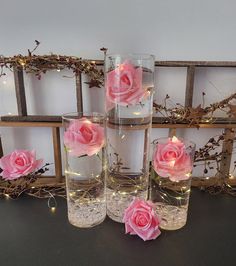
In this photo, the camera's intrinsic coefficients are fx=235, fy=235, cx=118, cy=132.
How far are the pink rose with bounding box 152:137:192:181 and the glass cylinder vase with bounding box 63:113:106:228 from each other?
0.45ft

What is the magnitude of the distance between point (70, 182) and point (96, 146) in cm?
12

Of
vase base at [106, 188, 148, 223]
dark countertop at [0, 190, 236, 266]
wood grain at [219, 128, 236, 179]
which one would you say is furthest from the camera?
wood grain at [219, 128, 236, 179]

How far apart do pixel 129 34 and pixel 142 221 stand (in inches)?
19.7

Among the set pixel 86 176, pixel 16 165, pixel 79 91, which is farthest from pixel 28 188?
pixel 79 91

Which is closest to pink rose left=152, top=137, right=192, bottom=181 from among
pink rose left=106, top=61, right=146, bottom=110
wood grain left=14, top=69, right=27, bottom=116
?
pink rose left=106, top=61, right=146, bottom=110

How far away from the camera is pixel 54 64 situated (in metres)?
0.65

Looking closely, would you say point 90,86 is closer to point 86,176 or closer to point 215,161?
point 86,176

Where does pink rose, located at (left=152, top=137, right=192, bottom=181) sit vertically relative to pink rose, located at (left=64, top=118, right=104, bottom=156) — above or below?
below

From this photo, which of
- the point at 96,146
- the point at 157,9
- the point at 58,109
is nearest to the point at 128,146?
the point at 96,146

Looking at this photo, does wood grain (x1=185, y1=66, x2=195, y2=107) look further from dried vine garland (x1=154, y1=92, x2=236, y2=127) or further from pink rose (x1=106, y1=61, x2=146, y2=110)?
pink rose (x1=106, y1=61, x2=146, y2=110)

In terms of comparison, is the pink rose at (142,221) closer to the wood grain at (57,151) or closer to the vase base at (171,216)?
the vase base at (171,216)

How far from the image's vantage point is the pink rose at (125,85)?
1.67 feet

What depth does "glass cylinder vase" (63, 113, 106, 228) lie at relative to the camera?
538 millimetres

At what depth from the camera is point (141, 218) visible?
0.51 metres
